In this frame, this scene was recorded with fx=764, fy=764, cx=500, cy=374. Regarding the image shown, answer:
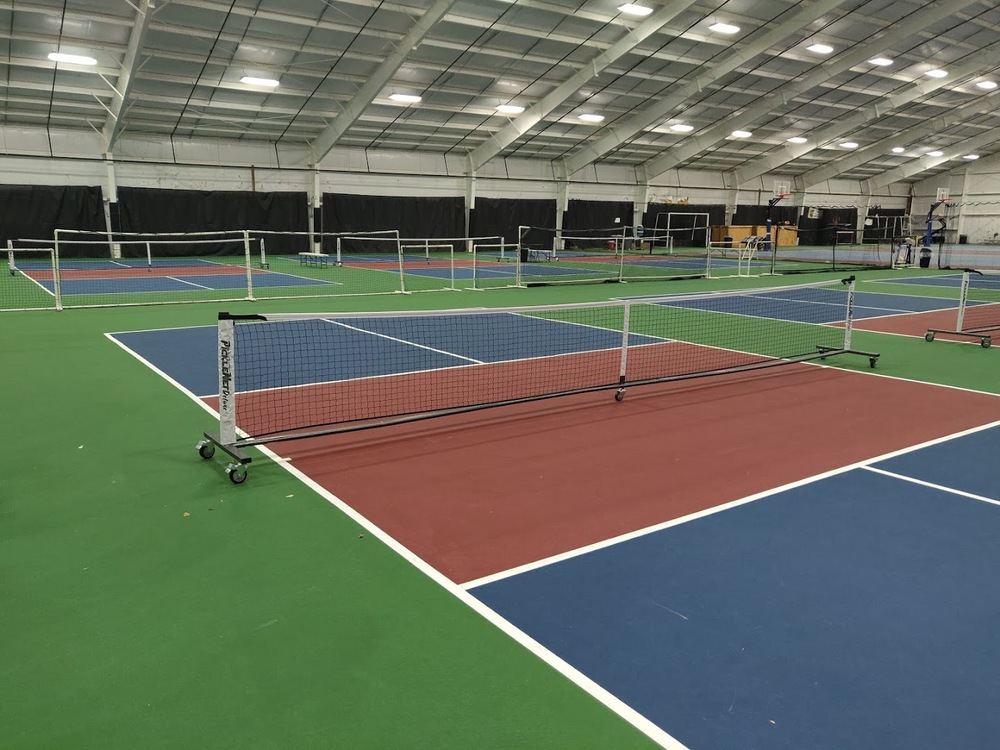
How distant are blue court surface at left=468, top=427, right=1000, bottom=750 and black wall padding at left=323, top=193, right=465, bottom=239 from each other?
112 feet

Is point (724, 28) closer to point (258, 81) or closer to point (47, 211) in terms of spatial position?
point (258, 81)

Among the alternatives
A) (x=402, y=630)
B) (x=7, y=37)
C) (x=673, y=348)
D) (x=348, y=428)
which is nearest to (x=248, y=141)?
(x=7, y=37)

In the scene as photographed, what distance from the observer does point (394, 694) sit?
314 cm

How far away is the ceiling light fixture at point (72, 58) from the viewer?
75.5ft

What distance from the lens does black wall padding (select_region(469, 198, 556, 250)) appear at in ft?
134

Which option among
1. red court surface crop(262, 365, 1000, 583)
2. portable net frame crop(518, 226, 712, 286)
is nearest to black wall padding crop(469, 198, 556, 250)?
portable net frame crop(518, 226, 712, 286)

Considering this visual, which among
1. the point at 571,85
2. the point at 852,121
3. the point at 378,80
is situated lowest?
the point at 378,80

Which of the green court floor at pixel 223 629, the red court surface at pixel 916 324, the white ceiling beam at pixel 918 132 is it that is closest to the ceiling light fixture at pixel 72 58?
the green court floor at pixel 223 629

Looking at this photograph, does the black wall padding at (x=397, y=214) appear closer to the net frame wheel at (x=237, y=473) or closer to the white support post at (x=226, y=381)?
the white support post at (x=226, y=381)

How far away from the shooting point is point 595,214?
44500 millimetres

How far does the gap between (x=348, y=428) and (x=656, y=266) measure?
78.4ft

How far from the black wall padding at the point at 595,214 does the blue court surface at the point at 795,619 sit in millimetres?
39513

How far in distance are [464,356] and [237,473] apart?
5.08 metres

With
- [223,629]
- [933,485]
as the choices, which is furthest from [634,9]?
[223,629]
